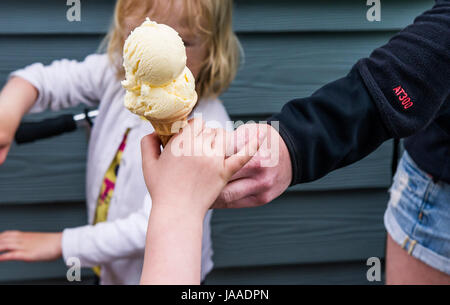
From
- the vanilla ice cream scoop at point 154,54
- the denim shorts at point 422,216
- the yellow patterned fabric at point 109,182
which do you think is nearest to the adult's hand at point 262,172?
the vanilla ice cream scoop at point 154,54

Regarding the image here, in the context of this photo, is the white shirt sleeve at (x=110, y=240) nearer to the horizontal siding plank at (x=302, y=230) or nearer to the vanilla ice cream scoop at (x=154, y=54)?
the horizontal siding plank at (x=302, y=230)

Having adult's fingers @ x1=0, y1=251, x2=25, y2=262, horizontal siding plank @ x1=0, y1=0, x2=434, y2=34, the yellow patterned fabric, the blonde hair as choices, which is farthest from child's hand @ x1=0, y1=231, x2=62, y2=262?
horizontal siding plank @ x1=0, y1=0, x2=434, y2=34

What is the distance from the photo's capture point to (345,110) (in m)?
0.71

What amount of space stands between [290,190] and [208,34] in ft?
2.33

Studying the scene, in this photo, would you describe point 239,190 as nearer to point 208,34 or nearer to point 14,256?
point 208,34

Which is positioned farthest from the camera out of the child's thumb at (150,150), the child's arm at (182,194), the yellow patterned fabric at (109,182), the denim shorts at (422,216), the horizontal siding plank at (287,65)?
the horizontal siding plank at (287,65)

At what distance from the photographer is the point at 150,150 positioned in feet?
2.12

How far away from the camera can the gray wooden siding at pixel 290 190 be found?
126 cm

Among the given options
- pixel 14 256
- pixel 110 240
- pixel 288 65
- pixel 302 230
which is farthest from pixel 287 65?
pixel 14 256

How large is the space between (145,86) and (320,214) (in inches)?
44.1

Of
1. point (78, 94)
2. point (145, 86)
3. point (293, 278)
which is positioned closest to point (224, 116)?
point (78, 94)

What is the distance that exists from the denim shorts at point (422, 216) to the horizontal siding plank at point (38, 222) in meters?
1.06

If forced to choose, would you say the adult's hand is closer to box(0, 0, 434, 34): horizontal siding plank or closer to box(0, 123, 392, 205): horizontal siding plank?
box(0, 0, 434, 34): horizontal siding plank

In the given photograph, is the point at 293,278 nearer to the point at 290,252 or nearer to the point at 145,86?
the point at 290,252
